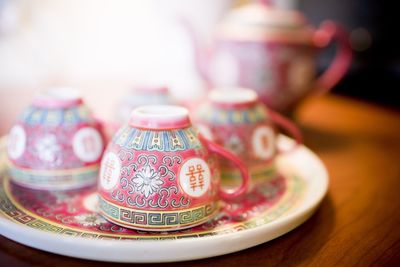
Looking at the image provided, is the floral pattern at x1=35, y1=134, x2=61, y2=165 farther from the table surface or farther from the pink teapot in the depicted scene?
→ the pink teapot

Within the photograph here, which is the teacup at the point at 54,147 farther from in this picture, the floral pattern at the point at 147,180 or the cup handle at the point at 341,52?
the cup handle at the point at 341,52

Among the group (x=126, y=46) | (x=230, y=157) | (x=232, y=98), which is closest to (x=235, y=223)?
(x=230, y=157)

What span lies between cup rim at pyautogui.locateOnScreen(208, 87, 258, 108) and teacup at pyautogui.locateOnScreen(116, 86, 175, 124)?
0.09 metres

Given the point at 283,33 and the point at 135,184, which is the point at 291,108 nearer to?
the point at 283,33

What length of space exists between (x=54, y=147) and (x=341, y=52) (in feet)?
2.68

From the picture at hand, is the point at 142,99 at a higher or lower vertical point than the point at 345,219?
higher

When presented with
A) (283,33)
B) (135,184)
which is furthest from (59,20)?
(135,184)

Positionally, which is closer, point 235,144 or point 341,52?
point 235,144

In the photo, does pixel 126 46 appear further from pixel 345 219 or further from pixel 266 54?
pixel 345 219

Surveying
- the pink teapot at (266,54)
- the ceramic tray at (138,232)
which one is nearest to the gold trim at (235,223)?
the ceramic tray at (138,232)

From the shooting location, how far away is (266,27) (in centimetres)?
102

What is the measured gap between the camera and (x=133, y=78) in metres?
1.46

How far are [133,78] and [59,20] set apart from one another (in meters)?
0.29

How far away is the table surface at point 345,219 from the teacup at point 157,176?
0.07 metres
